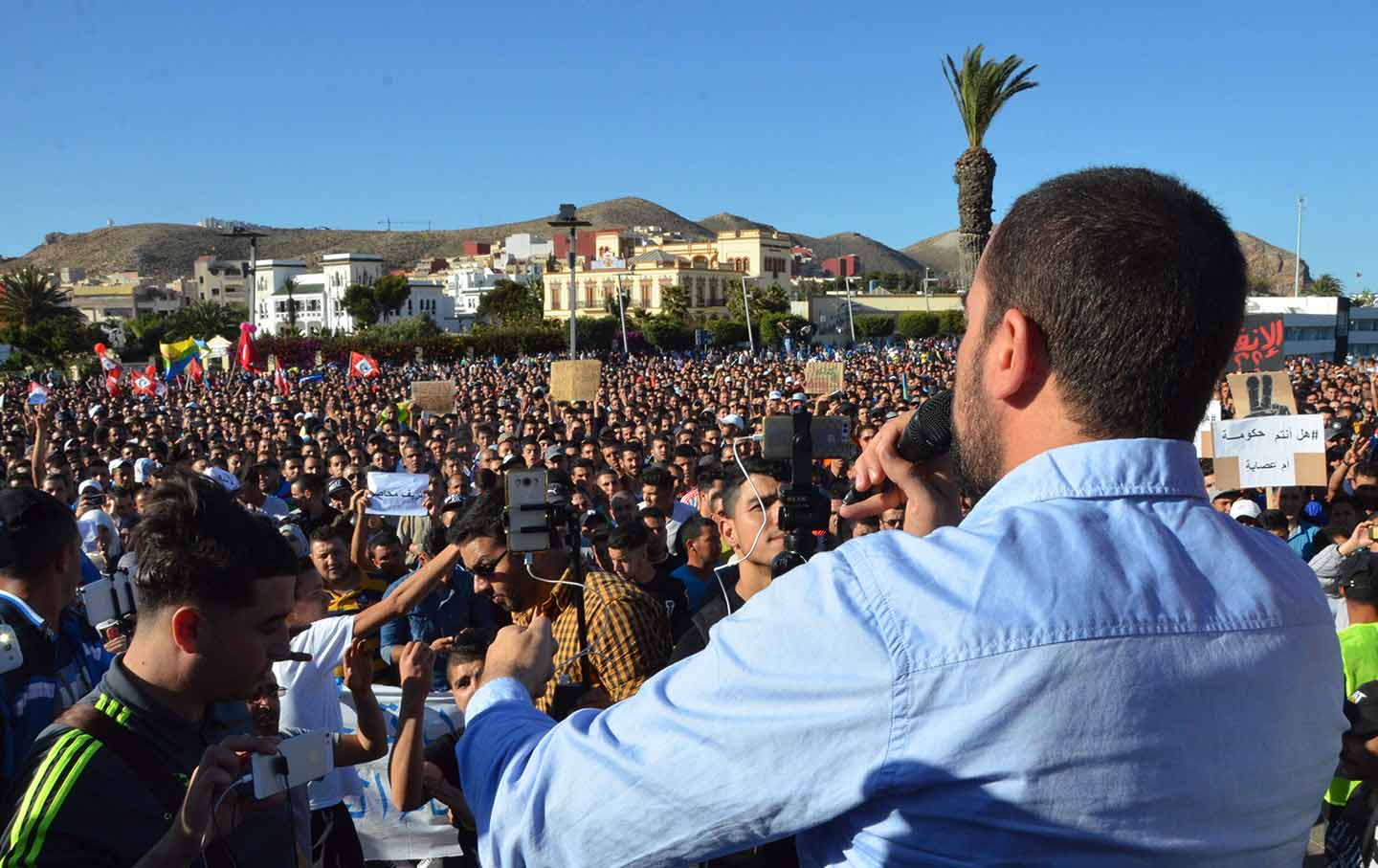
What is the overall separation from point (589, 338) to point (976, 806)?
3370 inches

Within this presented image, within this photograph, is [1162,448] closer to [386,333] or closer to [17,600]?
[17,600]

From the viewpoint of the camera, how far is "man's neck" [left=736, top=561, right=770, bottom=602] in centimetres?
412

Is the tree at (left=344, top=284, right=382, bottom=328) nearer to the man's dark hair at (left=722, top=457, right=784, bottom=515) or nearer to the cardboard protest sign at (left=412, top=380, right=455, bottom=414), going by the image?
the cardboard protest sign at (left=412, top=380, right=455, bottom=414)

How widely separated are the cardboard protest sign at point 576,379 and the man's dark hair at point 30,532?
694 inches

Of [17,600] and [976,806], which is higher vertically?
[976,806]

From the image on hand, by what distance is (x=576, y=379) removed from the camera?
21.1 m

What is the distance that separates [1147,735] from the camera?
3.52 ft

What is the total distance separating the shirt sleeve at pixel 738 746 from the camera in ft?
3.51

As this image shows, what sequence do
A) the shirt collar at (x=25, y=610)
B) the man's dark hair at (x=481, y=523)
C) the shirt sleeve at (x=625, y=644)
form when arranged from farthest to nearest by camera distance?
the man's dark hair at (x=481, y=523), the shirt sleeve at (x=625, y=644), the shirt collar at (x=25, y=610)

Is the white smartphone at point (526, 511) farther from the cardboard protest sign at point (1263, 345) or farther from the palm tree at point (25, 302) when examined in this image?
the palm tree at point (25, 302)

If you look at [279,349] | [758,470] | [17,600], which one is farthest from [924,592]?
[279,349]

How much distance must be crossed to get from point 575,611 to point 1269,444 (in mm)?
6851

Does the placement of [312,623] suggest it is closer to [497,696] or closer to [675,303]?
[497,696]

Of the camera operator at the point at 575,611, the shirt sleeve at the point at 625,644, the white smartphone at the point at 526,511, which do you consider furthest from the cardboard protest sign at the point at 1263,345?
the white smartphone at the point at 526,511
